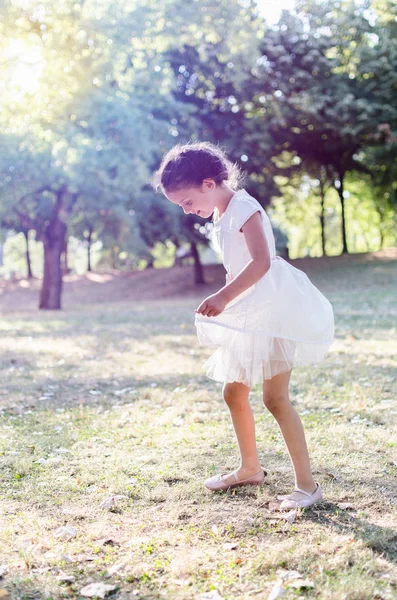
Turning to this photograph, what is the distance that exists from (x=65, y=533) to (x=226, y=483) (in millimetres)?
1001

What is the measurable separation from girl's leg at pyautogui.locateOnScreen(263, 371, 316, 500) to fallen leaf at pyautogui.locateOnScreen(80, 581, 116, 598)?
1210mm

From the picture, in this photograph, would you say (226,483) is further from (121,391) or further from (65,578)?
(121,391)

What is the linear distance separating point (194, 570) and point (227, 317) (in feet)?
4.21

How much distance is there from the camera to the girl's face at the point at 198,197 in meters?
3.32

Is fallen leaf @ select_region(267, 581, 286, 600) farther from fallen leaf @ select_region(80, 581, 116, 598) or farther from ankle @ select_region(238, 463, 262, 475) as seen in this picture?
ankle @ select_region(238, 463, 262, 475)

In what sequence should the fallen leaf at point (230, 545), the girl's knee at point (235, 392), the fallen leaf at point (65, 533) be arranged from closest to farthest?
the fallen leaf at point (230, 545) → the fallen leaf at point (65, 533) → the girl's knee at point (235, 392)

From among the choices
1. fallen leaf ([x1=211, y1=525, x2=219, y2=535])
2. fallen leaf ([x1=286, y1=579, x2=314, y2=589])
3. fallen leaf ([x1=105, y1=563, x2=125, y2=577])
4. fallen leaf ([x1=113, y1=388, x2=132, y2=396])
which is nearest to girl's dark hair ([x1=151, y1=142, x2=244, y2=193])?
fallen leaf ([x1=211, y1=525, x2=219, y2=535])

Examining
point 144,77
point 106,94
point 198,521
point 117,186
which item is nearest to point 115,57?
point 106,94

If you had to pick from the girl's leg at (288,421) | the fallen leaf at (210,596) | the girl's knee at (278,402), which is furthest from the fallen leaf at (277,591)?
the girl's knee at (278,402)

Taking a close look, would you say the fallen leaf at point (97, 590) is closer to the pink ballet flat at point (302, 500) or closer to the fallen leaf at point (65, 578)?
the fallen leaf at point (65, 578)

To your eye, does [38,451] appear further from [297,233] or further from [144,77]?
[297,233]

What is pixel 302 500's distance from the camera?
3240mm

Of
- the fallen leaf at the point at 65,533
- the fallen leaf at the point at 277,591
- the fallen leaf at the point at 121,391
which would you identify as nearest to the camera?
the fallen leaf at the point at 277,591

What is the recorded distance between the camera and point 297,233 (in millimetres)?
48438
